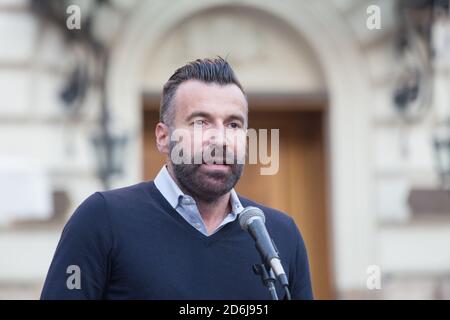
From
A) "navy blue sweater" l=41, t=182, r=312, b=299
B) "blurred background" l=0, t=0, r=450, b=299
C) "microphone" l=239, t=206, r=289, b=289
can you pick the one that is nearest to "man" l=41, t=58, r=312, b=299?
"navy blue sweater" l=41, t=182, r=312, b=299

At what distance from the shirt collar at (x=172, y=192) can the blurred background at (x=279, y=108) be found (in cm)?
381

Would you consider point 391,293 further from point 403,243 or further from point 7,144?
point 7,144

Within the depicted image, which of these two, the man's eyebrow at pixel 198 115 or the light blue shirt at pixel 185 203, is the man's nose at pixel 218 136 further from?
the light blue shirt at pixel 185 203

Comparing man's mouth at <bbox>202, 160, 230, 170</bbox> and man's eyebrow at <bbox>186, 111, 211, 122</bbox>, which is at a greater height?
man's eyebrow at <bbox>186, 111, 211, 122</bbox>

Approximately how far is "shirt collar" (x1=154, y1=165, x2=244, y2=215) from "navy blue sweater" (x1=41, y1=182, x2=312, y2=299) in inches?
0.6

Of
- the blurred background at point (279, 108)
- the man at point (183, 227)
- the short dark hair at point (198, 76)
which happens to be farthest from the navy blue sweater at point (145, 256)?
the blurred background at point (279, 108)

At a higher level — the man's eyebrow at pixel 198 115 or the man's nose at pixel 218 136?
the man's eyebrow at pixel 198 115

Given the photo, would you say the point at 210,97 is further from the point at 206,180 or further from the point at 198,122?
the point at 206,180

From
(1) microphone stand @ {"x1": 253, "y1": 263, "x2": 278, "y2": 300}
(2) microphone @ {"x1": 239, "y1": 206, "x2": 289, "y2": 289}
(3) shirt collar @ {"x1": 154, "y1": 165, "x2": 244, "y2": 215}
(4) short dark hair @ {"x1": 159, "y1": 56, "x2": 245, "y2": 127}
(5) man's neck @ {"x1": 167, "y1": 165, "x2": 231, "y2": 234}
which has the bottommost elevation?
(1) microphone stand @ {"x1": 253, "y1": 263, "x2": 278, "y2": 300}

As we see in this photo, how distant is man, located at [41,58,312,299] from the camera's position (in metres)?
2.00

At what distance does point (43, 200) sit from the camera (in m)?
5.96

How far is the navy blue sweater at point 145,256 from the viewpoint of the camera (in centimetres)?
198

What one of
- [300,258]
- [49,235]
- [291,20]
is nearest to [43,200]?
[49,235]

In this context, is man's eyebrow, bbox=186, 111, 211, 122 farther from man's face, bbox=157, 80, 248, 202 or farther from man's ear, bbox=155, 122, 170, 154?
man's ear, bbox=155, 122, 170, 154
